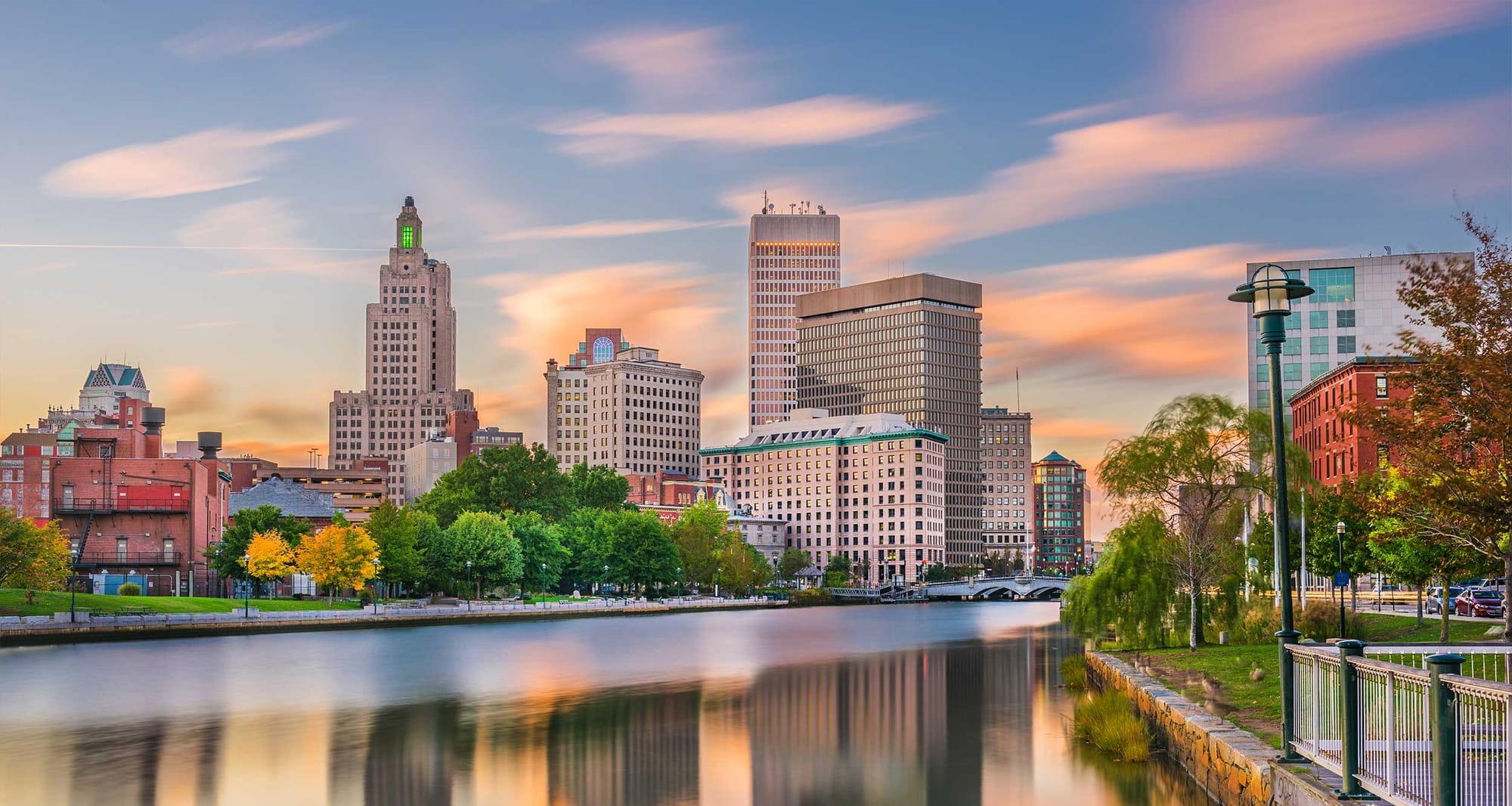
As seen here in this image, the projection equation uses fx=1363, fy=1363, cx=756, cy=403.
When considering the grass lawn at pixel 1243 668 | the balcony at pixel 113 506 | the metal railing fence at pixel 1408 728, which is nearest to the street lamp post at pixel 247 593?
the balcony at pixel 113 506

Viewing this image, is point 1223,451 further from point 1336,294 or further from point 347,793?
point 1336,294

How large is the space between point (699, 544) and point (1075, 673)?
5153 inches

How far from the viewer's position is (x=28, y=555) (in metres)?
83.3

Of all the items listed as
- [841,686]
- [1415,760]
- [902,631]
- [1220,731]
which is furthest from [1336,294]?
[1415,760]

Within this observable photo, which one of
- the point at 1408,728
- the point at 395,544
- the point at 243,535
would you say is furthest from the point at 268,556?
the point at 1408,728

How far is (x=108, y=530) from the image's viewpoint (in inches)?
4225

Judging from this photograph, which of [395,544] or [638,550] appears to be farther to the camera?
[638,550]

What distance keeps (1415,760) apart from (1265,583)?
37157 millimetres

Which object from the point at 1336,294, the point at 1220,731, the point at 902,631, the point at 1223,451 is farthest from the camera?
the point at 1336,294

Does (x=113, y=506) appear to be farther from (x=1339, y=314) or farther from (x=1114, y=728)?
(x=1339, y=314)

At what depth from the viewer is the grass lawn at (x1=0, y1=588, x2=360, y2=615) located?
8431 cm

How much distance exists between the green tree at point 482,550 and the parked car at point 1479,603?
3349 inches

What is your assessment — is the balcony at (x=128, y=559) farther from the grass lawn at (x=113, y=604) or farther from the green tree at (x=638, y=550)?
the green tree at (x=638, y=550)

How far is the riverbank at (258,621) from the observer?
260ft
